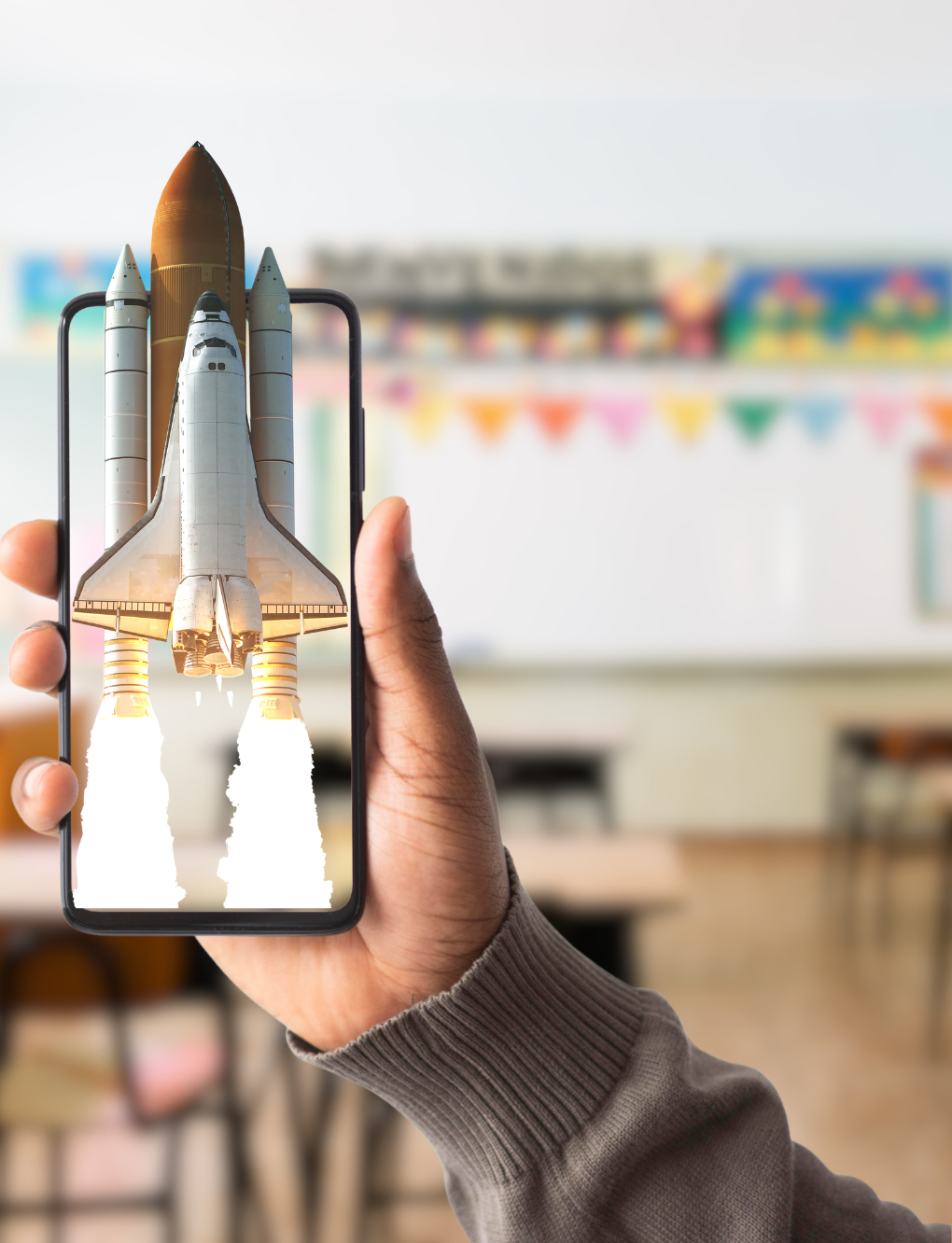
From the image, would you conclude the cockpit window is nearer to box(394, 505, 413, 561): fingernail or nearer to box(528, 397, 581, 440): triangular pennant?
box(394, 505, 413, 561): fingernail

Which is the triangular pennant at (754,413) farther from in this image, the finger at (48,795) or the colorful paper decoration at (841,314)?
the finger at (48,795)

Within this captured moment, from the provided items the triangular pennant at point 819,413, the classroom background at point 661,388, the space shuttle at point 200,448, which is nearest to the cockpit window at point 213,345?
the space shuttle at point 200,448

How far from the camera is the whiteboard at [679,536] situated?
2459 mm

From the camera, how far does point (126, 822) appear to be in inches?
16.6

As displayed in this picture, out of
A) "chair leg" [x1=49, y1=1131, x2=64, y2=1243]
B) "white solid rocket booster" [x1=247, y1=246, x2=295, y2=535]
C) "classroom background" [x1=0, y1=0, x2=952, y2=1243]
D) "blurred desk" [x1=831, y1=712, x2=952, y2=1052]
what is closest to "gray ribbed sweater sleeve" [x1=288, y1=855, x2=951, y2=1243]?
"white solid rocket booster" [x1=247, y1=246, x2=295, y2=535]

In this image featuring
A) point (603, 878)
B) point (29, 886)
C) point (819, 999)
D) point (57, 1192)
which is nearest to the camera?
point (29, 886)

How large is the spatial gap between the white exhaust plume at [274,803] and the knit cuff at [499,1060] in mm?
64

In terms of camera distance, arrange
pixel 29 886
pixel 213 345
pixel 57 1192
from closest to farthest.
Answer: pixel 213 345 → pixel 29 886 → pixel 57 1192

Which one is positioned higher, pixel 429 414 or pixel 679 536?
pixel 429 414

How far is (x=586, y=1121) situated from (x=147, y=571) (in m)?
0.28

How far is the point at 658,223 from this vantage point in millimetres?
2418

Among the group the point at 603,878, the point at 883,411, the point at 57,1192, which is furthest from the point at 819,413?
the point at 57,1192

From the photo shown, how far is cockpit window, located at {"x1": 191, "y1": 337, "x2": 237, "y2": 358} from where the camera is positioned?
39cm

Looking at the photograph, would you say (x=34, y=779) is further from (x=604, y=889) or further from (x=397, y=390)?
(x=397, y=390)
